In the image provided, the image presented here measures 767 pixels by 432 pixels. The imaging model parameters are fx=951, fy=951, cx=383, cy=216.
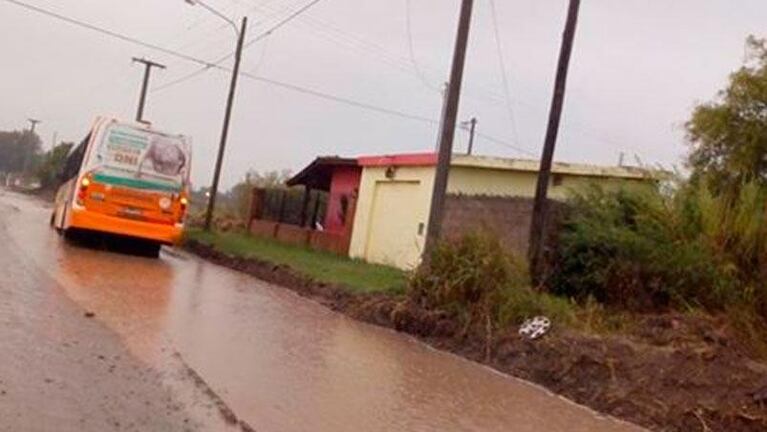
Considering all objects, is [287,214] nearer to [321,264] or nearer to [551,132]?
[321,264]

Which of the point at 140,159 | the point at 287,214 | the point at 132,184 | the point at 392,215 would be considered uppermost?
the point at 140,159

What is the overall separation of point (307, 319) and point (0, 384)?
719cm

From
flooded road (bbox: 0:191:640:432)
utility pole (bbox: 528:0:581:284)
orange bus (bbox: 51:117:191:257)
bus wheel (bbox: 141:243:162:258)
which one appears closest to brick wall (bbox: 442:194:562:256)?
utility pole (bbox: 528:0:581:284)

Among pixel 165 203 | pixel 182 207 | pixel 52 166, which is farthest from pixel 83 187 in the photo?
pixel 52 166

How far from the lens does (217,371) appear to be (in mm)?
8742

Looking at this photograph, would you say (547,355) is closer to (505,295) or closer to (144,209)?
(505,295)

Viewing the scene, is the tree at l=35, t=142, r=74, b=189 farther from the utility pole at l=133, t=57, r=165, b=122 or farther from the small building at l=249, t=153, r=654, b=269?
the small building at l=249, t=153, r=654, b=269

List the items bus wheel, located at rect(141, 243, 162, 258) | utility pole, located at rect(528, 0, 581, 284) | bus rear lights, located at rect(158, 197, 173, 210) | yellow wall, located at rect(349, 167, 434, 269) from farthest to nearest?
1. yellow wall, located at rect(349, 167, 434, 269)
2. bus wheel, located at rect(141, 243, 162, 258)
3. bus rear lights, located at rect(158, 197, 173, 210)
4. utility pole, located at rect(528, 0, 581, 284)

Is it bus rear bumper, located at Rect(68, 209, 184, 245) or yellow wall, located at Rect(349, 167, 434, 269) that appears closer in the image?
bus rear bumper, located at Rect(68, 209, 184, 245)

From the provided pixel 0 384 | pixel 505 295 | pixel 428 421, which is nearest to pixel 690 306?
pixel 505 295

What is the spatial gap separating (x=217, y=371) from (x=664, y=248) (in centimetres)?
835

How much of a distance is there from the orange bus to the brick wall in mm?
5738

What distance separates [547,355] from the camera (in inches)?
Answer: 445

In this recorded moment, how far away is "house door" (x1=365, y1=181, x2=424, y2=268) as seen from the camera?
23.2 metres
